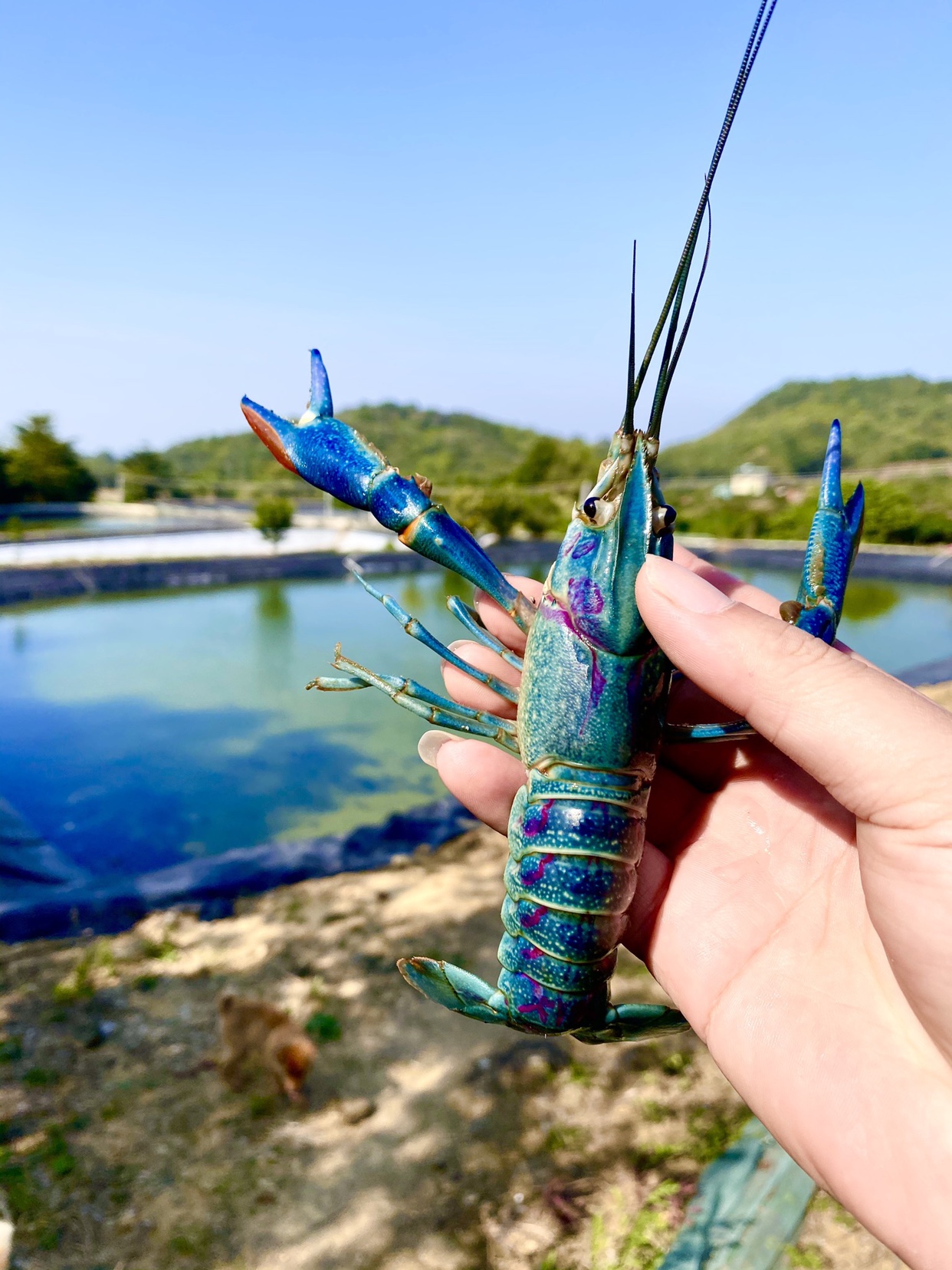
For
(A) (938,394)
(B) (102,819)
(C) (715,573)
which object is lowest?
(B) (102,819)

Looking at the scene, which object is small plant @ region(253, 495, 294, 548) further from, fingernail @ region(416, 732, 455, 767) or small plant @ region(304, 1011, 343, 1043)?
fingernail @ region(416, 732, 455, 767)

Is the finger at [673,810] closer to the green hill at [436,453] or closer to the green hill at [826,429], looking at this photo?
the green hill at [436,453]

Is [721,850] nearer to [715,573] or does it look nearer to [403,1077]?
[715,573]

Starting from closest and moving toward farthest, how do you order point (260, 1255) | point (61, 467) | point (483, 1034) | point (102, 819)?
point (260, 1255) < point (483, 1034) < point (102, 819) < point (61, 467)

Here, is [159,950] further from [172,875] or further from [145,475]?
[145,475]

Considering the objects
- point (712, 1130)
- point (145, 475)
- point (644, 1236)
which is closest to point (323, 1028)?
point (644, 1236)

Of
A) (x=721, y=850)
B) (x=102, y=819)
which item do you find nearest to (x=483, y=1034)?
(x=721, y=850)

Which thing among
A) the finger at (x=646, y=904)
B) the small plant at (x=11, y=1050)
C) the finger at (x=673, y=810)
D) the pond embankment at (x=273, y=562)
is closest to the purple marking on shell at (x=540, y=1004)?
the finger at (x=646, y=904)
